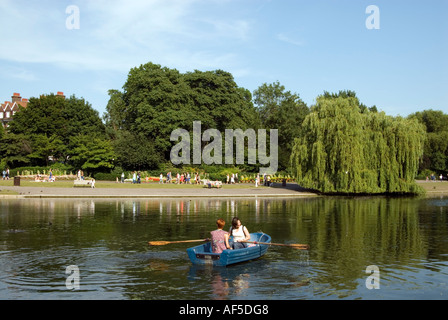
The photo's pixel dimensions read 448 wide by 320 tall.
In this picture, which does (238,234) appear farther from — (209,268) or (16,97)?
(16,97)

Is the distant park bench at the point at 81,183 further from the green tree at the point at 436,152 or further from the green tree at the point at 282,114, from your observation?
the green tree at the point at 436,152

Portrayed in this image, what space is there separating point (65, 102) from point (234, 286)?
3003 inches

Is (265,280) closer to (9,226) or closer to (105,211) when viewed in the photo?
(9,226)

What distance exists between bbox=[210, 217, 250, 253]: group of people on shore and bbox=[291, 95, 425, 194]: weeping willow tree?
104 feet

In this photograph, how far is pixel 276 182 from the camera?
244 feet

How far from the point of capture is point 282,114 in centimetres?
8725

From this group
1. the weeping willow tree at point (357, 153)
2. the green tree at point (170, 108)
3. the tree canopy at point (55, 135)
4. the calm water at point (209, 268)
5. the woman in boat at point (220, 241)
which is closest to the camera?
the calm water at point (209, 268)

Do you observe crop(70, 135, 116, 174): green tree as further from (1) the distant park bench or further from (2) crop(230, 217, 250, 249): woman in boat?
(2) crop(230, 217, 250, 249): woman in boat

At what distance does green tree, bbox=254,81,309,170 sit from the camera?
84.1m

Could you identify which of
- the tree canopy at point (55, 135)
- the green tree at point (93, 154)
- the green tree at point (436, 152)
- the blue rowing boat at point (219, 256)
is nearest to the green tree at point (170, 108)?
the green tree at point (93, 154)

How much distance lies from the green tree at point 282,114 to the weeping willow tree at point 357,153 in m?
27.7

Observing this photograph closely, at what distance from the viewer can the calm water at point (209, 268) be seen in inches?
498

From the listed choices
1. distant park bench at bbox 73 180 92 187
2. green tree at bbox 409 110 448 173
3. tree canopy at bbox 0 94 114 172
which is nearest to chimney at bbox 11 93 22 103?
tree canopy at bbox 0 94 114 172
